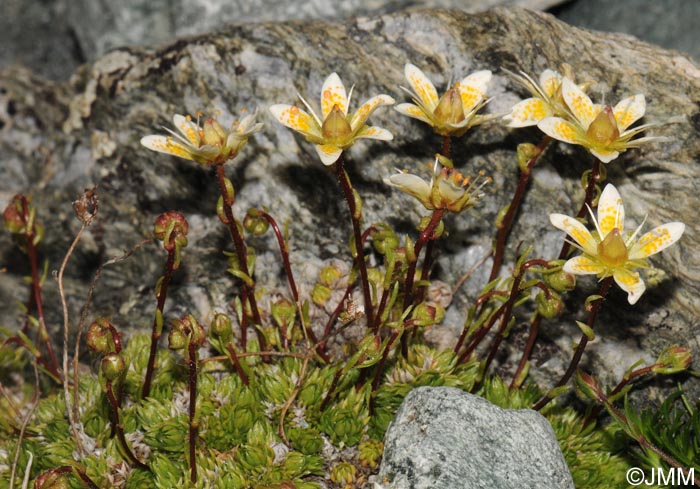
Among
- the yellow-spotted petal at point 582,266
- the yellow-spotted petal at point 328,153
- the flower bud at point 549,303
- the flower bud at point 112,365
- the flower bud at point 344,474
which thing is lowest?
the flower bud at point 344,474

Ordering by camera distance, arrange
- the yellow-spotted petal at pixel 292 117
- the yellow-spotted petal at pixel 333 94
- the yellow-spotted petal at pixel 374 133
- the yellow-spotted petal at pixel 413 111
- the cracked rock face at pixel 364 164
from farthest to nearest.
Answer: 1. the cracked rock face at pixel 364 164
2. the yellow-spotted petal at pixel 333 94
3. the yellow-spotted petal at pixel 413 111
4. the yellow-spotted petal at pixel 292 117
5. the yellow-spotted petal at pixel 374 133

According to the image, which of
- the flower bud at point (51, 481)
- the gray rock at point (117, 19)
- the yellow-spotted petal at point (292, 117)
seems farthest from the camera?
the gray rock at point (117, 19)

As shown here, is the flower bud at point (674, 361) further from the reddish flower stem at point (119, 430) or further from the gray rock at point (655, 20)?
the gray rock at point (655, 20)

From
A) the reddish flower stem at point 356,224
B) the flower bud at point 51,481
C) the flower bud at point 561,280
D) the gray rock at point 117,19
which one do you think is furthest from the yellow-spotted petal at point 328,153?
the gray rock at point 117,19

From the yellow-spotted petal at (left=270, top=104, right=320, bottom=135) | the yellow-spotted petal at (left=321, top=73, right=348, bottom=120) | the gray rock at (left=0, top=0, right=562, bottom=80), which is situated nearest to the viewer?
the yellow-spotted petal at (left=270, top=104, right=320, bottom=135)

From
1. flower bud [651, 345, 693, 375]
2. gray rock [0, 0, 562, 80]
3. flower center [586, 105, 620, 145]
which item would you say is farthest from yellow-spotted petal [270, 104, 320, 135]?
gray rock [0, 0, 562, 80]

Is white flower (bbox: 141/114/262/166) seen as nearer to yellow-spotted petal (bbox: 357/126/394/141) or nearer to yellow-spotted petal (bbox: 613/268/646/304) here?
yellow-spotted petal (bbox: 357/126/394/141)

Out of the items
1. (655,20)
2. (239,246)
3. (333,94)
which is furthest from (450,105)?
(655,20)
